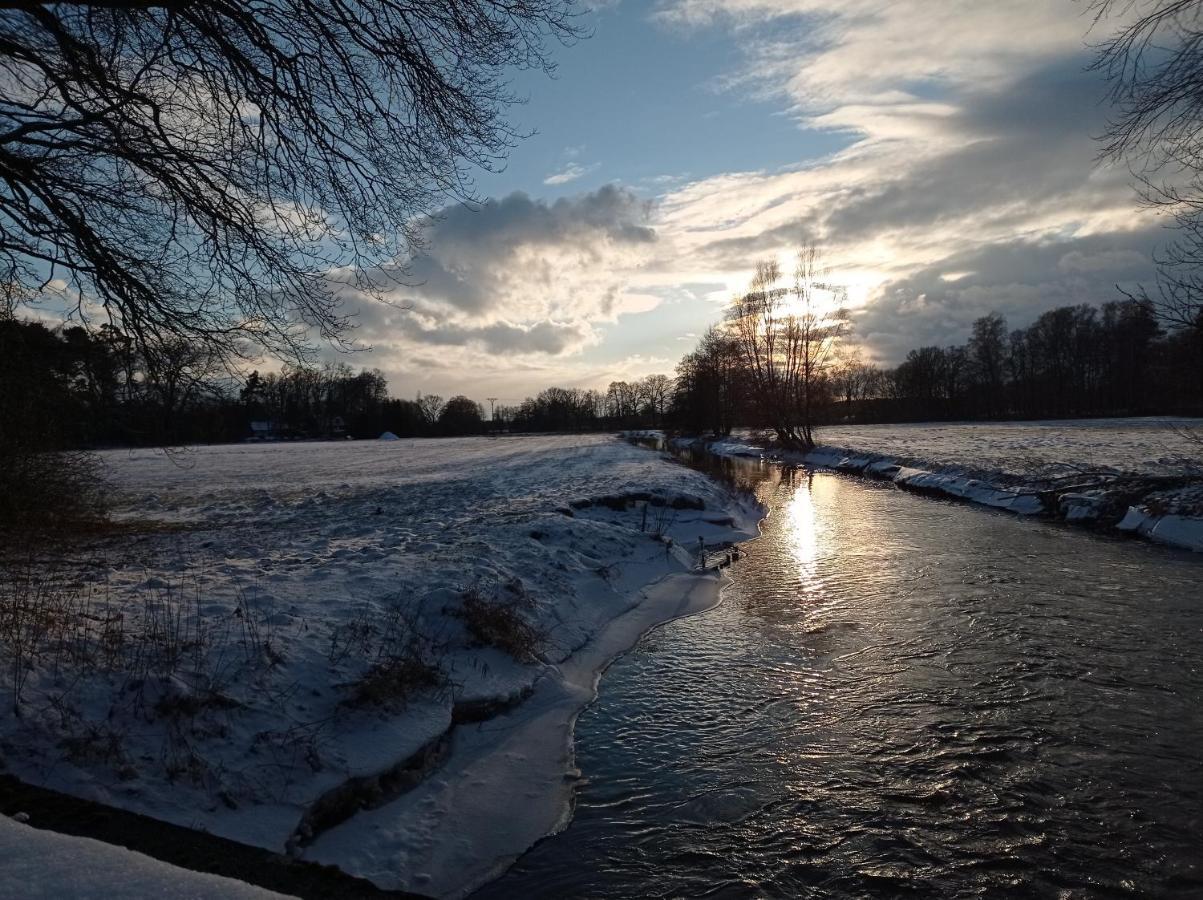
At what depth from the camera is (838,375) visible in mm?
46562

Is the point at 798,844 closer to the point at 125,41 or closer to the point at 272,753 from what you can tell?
the point at 272,753

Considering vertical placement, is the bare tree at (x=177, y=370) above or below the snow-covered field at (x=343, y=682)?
above

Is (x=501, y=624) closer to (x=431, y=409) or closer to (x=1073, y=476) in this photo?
(x=1073, y=476)

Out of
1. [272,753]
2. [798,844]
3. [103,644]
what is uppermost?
[103,644]

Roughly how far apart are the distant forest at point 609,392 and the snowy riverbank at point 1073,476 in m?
2.49

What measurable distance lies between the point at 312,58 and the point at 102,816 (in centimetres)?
641

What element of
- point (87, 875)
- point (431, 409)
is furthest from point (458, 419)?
point (87, 875)

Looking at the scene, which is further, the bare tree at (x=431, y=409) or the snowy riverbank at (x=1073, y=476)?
the bare tree at (x=431, y=409)

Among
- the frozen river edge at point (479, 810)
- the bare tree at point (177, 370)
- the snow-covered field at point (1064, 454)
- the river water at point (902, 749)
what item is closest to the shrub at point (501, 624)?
the frozen river edge at point (479, 810)

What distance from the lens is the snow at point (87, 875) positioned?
2.90 metres

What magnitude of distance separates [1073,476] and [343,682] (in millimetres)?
22893

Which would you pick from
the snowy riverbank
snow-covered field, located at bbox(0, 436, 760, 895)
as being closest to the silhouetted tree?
the snowy riverbank

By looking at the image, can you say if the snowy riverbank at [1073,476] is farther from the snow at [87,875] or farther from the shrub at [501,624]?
the snow at [87,875]

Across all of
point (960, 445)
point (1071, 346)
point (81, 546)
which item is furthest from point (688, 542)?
point (1071, 346)
